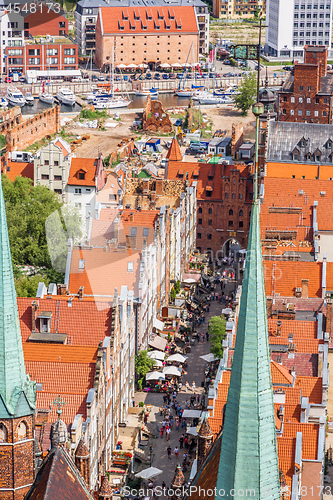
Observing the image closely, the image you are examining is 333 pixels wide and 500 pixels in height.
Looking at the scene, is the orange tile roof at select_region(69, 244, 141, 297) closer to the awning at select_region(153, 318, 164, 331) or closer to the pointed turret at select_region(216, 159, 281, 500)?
the awning at select_region(153, 318, 164, 331)

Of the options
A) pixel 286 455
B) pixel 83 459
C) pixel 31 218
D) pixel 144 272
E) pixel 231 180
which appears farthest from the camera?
pixel 231 180

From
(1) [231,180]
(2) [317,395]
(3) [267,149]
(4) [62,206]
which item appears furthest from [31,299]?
(3) [267,149]

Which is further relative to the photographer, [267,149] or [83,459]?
[267,149]

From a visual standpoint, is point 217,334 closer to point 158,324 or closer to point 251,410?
point 158,324

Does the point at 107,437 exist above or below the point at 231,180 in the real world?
below

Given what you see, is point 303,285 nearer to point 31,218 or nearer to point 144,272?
point 144,272

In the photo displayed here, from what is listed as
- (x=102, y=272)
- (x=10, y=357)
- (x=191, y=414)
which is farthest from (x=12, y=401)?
(x=102, y=272)

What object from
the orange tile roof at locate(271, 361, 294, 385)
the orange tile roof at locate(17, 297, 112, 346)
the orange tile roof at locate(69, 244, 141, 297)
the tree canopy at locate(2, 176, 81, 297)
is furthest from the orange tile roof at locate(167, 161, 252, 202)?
the orange tile roof at locate(271, 361, 294, 385)

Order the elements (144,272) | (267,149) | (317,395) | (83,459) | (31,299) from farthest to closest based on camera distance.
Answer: (267,149)
(144,272)
(31,299)
(317,395)
(83,459)
